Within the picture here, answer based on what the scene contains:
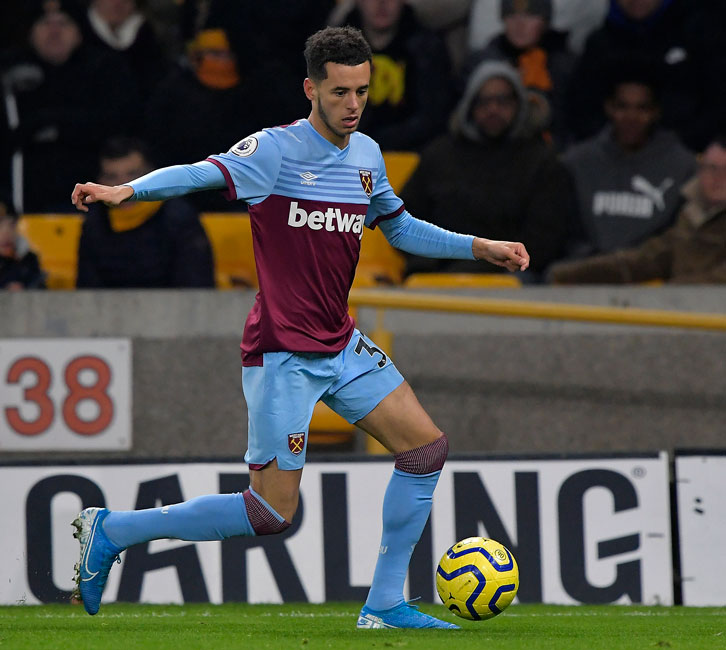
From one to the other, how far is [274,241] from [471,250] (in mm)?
785

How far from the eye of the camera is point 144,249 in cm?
862

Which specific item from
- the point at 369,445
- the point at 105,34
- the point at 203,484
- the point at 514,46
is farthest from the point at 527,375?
the point at 105,34

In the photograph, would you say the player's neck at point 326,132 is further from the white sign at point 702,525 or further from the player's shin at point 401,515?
the white sign at point 702,525

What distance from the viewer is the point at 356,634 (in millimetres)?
5336

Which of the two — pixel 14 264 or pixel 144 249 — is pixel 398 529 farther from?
pixel 14 264

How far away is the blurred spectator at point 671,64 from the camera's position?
9.54 meters

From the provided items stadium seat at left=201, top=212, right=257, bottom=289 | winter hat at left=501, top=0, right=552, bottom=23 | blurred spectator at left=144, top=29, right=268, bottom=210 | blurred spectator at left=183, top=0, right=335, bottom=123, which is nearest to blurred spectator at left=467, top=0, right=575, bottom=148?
winter hat at left=501, top=0, right=552, bottom=23

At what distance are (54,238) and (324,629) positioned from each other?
454 centimetres

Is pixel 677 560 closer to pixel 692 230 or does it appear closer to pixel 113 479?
pixel 692 230

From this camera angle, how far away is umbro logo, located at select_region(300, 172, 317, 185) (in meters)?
5.24

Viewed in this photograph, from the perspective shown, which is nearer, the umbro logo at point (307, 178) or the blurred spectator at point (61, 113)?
the umbro logo at point (307, 178)

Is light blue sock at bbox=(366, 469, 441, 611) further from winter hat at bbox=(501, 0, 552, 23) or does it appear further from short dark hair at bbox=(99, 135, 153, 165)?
winter hat at bbox=(501, 0, 552, 23)

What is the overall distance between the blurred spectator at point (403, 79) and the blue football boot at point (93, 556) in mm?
4955

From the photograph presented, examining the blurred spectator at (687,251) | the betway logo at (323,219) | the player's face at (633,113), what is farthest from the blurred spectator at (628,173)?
the betway logo at (323,219)
